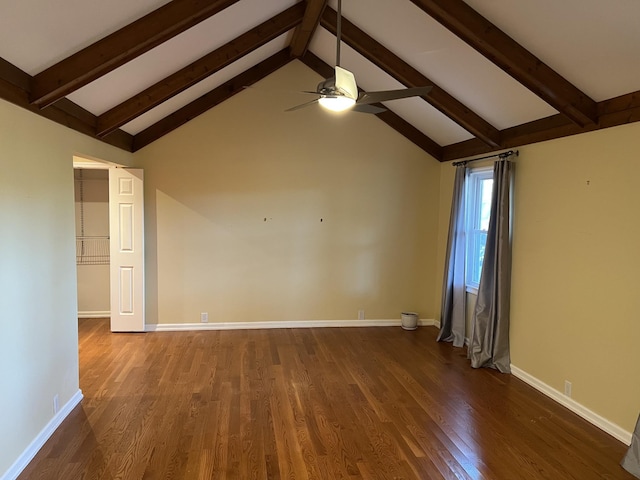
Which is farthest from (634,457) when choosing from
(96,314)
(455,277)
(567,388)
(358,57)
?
(96,314)

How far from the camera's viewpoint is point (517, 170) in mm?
4301

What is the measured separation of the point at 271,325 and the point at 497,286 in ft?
9.82

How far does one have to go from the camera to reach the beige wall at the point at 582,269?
3.07m

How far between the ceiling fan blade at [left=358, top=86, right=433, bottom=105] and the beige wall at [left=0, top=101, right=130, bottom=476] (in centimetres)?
226

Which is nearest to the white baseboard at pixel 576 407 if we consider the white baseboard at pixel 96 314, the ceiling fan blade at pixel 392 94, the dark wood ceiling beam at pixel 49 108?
the ceiling fan blade at pixel 392 94

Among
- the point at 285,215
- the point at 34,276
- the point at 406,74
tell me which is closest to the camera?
the point at 34,276

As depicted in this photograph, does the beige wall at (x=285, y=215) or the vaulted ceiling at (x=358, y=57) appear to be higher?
the vaulted ceiling at (x=358, y=57)

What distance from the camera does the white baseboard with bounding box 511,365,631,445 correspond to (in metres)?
3.10

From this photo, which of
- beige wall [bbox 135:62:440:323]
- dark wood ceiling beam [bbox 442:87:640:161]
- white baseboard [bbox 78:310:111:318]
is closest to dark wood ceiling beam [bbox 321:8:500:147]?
dark wood ceiling beam [bbox 442:87:640:161]

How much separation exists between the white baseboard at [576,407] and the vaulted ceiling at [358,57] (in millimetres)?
2285

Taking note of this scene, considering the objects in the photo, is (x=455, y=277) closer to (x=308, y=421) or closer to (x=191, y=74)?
(x=308, y=421)

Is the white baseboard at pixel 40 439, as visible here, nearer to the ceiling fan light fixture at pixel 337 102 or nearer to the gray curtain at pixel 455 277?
the ceiling fan light fixture at pixel 337 102

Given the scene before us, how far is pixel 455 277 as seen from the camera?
17.7 feet

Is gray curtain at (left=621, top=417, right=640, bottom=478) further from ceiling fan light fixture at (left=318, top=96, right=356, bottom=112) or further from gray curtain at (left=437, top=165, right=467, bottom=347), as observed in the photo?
ceiling fan light fixture at (left=318, top=96, right=356, bottom=112)
